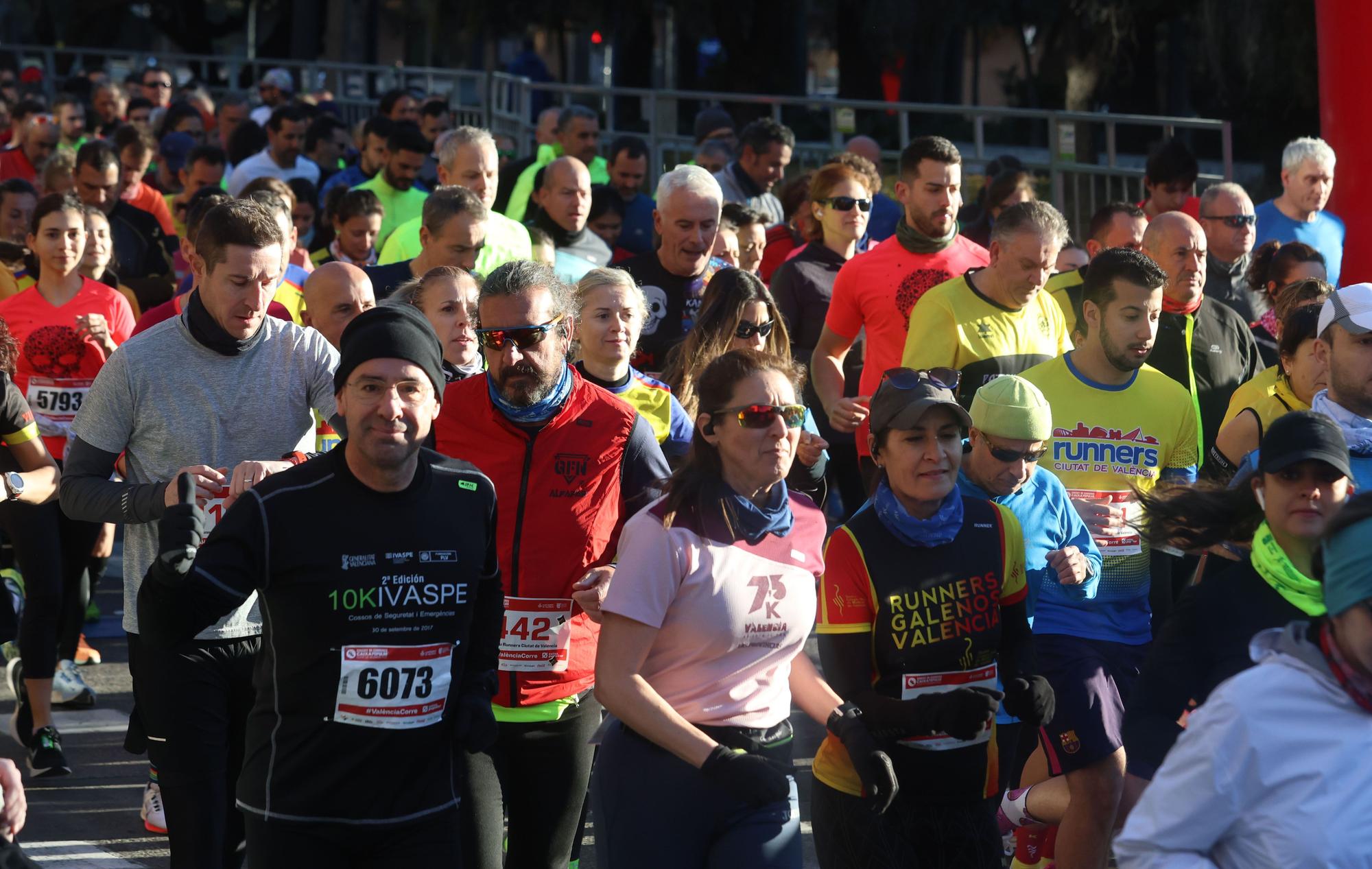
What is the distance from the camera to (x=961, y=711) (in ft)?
12.4

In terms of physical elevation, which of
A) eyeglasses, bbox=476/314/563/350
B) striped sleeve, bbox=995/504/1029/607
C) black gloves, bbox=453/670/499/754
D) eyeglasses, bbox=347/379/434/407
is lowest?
black gloves, bbox=453/670/499/754

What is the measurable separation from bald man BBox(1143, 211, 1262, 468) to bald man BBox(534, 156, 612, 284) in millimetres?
2698

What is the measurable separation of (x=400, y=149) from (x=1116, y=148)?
6.29m

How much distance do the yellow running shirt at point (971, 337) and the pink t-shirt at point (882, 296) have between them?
60cm

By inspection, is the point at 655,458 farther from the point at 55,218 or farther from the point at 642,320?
the point at 55,218

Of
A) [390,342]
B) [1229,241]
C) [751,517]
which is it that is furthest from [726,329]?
[1229,241]

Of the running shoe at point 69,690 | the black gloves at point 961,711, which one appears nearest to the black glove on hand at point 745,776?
the black gloves at point 961,711

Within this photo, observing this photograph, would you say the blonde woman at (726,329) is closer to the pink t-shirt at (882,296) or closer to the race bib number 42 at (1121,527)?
the race bib number 42 at (1121,527)

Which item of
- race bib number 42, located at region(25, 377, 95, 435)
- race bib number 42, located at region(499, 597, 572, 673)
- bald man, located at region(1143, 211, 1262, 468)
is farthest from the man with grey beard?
race bib number 42, located at region(25, 377, 95, 435)

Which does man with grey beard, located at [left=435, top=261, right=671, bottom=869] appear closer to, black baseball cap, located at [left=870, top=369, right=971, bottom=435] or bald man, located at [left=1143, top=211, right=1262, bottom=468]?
black baseball cap, located at [left=870, top=369, right=971, bottom=435]

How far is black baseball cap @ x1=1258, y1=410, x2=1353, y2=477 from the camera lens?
3.64 metres

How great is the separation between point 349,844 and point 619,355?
7.32 feet

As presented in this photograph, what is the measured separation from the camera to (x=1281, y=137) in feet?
71.5

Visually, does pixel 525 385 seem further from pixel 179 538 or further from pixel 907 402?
pixel 179 538
